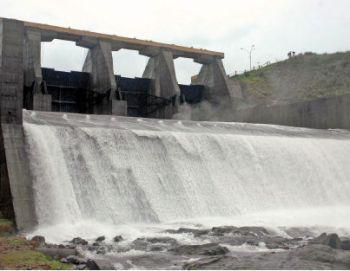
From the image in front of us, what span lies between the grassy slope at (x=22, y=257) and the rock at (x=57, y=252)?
18 centimetres

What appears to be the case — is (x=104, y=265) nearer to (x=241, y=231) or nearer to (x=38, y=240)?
(x=38, y=240)

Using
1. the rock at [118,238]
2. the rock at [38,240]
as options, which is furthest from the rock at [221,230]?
the rock at [38,240]

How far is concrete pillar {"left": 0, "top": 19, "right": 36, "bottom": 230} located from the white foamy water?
11.6 inches

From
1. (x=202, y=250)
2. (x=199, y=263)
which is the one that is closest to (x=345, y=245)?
(x=202, y=250)

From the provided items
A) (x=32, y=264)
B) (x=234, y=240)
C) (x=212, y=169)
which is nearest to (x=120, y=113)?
(x=212, y=169)

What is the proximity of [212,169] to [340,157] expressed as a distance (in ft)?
23.1

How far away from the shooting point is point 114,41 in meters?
26.9

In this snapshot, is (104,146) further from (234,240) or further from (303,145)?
(303,145)

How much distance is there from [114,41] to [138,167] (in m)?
13.9

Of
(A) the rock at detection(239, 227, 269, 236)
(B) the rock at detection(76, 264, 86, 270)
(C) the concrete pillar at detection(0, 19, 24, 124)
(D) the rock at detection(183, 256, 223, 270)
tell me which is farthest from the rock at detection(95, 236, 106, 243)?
(C) the concrete pillar at detection(0, 19, 24, 124)

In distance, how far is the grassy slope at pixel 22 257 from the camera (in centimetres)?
723

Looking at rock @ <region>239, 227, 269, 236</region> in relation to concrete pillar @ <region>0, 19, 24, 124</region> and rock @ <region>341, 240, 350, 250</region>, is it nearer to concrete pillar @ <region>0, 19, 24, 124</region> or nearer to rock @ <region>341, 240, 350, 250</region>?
rock @ <region>341, 240, 350, 250</region>

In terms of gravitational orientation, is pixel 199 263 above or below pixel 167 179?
below

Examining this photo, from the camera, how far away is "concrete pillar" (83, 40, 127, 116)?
79.3 ft
